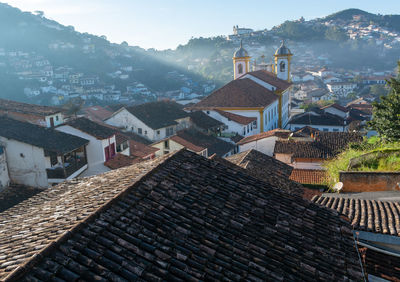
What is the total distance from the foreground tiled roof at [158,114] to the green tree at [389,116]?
1938 cm

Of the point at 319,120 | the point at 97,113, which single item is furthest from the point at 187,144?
the point at 97,113

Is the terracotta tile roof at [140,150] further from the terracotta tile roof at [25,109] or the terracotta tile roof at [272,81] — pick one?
the terracotta tile roof at [272,81]

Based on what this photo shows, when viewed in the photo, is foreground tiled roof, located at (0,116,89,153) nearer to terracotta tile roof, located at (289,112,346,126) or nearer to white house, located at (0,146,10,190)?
white house, located at (0,146,10,190)

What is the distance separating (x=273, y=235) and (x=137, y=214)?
197 cm

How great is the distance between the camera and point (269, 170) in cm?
1404

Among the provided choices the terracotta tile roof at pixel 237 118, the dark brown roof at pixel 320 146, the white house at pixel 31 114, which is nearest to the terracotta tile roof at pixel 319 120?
the terracotta tile roof at pixel 237 118

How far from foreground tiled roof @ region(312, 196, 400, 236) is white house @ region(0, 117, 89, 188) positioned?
13.7 meters

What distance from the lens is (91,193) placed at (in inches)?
233

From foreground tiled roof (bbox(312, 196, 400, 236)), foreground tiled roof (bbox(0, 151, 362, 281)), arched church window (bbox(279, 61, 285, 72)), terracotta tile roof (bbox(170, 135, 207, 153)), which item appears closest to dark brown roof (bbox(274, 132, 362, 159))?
terracotta tile roof (bbox(170, 135, 207, 153))

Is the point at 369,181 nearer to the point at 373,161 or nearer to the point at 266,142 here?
the point at 373,161

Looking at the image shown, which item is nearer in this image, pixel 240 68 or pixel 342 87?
pixel 240 68

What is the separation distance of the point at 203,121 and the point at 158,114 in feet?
14.5

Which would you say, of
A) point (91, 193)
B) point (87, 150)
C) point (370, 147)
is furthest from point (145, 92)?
point (91, 193)

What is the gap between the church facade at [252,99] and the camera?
33938mm
